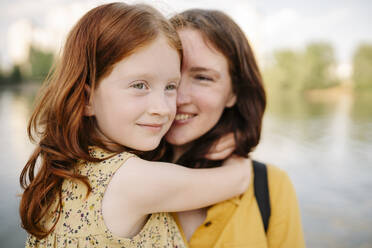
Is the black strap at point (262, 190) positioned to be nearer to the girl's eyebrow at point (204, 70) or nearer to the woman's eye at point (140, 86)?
the girl's eyebrow at point (204, 70)

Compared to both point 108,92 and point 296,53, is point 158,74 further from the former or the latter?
point 296,53

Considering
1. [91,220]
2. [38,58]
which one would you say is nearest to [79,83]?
[91,220]

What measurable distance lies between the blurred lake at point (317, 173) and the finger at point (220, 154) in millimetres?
1599

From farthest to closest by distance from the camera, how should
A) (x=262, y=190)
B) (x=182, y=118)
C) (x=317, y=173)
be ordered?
(x=317, y=173)
(x=182, y=118)
(x=262, y=190)

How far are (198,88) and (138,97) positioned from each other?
0.76 m

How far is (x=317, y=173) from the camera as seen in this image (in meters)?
10.6

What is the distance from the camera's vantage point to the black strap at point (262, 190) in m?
2.05

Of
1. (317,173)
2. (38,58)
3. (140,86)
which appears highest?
(140,86)

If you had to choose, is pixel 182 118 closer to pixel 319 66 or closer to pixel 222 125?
pixel 222 125

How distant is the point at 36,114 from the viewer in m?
1.78

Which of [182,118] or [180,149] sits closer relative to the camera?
[182,118]

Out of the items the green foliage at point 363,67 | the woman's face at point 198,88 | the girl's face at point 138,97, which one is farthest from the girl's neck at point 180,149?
the green foliage at point 363,67

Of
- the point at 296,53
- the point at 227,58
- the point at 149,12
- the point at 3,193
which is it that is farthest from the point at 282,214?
the point at 296,53

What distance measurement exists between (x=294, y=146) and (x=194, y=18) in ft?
42.9
